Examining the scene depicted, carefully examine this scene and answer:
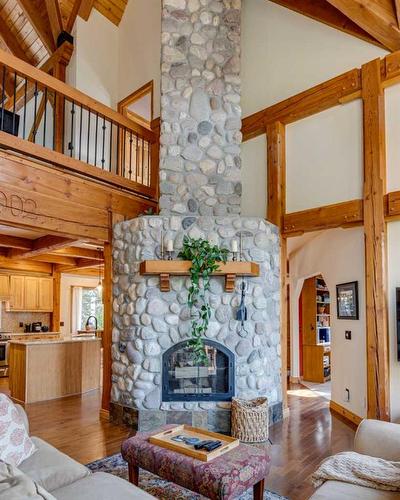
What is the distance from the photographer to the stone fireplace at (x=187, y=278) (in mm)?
4652

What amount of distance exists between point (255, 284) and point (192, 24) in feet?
12.2

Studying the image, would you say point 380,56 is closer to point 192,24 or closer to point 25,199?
point 192,24

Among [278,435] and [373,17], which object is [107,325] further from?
[373,17]

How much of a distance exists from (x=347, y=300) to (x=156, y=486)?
3.30 meters

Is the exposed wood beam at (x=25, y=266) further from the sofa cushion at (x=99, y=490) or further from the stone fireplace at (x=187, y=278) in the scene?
the sofa cushion at (x=99, y=490)

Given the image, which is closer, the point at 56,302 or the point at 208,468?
the point at 208,468

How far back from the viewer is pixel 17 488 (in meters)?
1.39

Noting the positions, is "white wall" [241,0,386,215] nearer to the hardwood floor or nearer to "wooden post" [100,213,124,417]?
"wooden post" [100,213,124,417]

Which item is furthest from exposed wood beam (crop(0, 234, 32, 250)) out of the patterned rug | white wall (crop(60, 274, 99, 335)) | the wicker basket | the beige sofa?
the beige sofa

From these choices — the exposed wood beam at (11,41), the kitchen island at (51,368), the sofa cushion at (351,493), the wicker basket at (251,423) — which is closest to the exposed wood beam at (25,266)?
the kitchen island at (51,368)

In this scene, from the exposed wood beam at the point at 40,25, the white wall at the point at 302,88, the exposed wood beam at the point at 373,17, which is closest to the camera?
the exposed wood beam at the point at 373,17

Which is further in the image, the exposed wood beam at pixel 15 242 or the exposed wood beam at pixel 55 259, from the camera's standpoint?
the exposed wood beam at pixel 55 259

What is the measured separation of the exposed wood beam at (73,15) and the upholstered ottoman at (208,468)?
6776 millimetres

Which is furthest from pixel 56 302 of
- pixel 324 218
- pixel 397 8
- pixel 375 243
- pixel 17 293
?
pixel 397 8
